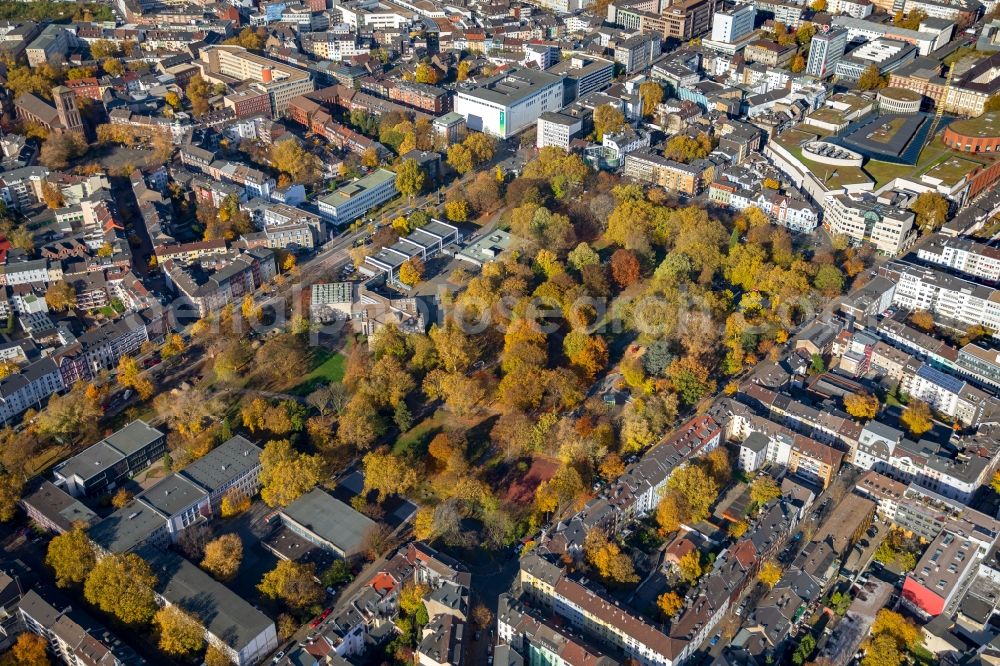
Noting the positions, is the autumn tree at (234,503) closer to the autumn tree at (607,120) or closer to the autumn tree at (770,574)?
the autumn tree at (770,574)

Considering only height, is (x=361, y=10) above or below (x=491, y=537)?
above

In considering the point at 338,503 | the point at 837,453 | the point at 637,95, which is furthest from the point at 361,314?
the point at 637,95

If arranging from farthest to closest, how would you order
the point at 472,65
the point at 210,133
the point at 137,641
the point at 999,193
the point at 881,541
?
the point at 472,65, the point at 210,133, the point at 999,193, the point at 881,541, the point at 137,641

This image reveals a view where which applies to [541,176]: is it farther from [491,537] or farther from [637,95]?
[491,537]

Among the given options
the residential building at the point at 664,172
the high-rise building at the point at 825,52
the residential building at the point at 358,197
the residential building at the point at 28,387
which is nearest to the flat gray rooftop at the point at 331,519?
the residential building at the point at 28,387

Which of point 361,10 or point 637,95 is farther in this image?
point 361,10

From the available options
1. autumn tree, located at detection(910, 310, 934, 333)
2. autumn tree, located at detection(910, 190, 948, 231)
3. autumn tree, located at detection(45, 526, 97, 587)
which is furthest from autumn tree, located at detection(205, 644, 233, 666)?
autumn tree, located at detection(910, 190, 948, 231)

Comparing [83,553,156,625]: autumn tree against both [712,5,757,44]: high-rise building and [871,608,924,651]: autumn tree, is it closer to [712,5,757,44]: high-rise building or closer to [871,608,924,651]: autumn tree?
[871,608,924,651]: autumn tree
